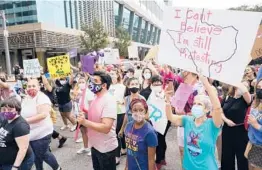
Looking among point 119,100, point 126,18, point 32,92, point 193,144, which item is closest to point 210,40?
point 193,144

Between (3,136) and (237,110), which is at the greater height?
(237,110)

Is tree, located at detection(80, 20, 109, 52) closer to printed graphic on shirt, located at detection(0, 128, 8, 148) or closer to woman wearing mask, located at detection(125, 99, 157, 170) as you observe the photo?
printed graphic on shirt, located at detection(0, 128, 8, 148)

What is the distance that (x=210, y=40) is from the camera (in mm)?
2477

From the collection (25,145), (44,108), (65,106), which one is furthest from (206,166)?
(65,106)

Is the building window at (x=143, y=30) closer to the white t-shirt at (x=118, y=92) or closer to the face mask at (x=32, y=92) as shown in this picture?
the white t-shirt at (x=118, y=92)

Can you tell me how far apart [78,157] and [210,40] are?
12.4 ft

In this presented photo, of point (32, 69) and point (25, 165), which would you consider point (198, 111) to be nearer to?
→ point (25, 165)

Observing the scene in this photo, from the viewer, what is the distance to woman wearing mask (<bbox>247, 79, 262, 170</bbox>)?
2.92 m

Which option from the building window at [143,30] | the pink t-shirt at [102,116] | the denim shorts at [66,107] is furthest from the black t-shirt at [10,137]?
the building window at [143,30]

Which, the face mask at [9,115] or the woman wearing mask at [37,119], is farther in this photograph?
the woman wearing mask at [37,119]

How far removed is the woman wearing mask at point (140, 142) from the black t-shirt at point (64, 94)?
4106 mm

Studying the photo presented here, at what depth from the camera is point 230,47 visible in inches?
91.3

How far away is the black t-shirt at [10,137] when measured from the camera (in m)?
3.11

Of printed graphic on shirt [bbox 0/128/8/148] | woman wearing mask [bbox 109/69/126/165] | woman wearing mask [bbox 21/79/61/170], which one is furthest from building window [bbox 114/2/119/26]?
printed graphic on shirt [bbox 0/128/8/148]
